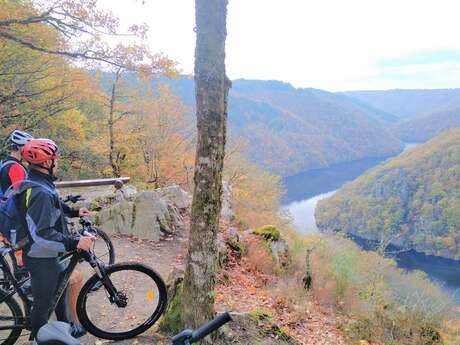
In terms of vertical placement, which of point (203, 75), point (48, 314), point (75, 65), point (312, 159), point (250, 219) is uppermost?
point (75, 65)

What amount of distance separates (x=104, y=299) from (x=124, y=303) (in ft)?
0.81

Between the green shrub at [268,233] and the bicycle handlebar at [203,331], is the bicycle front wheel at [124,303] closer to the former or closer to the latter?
the bicycle handlebar at [203,331]

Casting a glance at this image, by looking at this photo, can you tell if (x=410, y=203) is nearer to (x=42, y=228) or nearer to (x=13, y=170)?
(x=13, y=170)

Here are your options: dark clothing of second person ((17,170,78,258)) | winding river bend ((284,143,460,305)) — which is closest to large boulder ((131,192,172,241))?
dark clothing of second person ((17,170,78,258))

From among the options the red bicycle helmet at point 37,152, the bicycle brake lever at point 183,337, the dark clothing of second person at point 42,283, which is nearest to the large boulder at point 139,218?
the dark clothing of second person at point 42,283

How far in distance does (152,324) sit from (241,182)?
28795mm

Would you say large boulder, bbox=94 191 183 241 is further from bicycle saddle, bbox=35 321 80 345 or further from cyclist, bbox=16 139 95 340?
bicycle saddle, bbox=35 321 80 345

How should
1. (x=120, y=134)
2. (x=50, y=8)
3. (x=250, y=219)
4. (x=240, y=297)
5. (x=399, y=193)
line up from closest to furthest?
(x=240, y=297) < (x=50, y=8) < (x=250, y=219) < (x=120, y=134) < (x=399, y=193)

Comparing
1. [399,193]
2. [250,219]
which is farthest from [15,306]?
[399,193]

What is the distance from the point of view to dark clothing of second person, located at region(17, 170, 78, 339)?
319 centimetres

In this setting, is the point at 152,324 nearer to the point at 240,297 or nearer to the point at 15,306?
the point at 15,306

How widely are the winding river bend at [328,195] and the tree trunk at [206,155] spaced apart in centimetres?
1730

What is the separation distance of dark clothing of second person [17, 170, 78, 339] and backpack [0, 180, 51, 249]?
Answer: 0.02 meters

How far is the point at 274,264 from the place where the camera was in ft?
30.0
